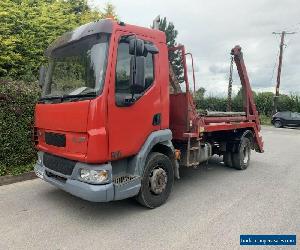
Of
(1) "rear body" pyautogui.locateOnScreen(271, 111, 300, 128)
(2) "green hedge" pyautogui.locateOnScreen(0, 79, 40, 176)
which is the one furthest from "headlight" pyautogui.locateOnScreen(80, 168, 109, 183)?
(1) "rear body" pyautogui.locateOnScreen(271, 111, 300, 128)

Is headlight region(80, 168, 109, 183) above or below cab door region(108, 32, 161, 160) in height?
below

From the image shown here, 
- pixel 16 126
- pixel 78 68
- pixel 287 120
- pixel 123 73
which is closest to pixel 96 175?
pixel 123 73

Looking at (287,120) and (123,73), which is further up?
(123,73)

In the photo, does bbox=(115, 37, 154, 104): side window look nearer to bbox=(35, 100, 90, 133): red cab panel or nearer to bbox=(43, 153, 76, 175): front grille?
bbox=(35, 100, 90, 133): red cab panel

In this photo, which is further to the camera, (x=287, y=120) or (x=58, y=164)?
(x=287, y=120)

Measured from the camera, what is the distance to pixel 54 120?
4.88 m

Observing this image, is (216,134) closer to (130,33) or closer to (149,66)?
(149,66)

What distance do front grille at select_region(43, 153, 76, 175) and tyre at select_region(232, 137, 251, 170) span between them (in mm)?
4844

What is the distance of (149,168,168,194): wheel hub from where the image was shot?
5187 mm

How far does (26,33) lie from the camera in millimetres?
11656

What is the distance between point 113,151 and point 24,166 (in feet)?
12.2

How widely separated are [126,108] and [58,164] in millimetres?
1414

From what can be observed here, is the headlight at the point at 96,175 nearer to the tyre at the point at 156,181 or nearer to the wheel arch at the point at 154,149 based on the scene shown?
the wheel arch at the point at 154,149

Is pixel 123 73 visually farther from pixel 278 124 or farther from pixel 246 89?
pixel 278 124
